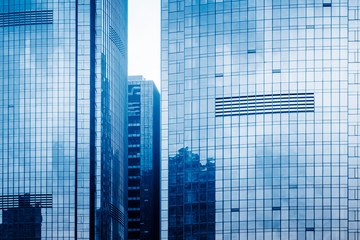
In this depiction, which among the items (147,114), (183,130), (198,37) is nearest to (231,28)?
(198,37)

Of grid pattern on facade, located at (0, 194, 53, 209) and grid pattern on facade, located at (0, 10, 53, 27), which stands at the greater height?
grid pattern on facade, located at (0, 10, 53, 27)

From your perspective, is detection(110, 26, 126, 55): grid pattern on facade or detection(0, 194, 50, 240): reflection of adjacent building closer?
detection(0, 194, 50, 240): reflection of adjacent building

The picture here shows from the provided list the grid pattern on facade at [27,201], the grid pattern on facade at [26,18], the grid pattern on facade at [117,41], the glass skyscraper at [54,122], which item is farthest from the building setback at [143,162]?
the grid pattern on facade at [26,18]

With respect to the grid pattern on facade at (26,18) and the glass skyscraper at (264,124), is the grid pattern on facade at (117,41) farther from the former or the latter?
the glass skyscraper at (264,124)

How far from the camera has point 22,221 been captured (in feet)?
365

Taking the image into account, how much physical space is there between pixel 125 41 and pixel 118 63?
10.6 metres

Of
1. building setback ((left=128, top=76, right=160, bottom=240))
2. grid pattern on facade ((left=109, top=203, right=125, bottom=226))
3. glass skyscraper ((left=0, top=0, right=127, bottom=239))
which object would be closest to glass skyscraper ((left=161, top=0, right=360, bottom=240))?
glass skyscraper ((left=0, top=0, right=127, bottom=239))

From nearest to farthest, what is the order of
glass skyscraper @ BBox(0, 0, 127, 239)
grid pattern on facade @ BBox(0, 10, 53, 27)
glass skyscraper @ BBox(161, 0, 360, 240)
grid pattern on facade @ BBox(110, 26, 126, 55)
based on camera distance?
glass skyscraper @ BBox(161, 0, 360, 240)
glass skyscraper @ BBox(0, 0, 127, 239)
grid pattern on facade @ BBox(0, 10, 53, 27)
grid pattern on facade @ BBox(110, 26, 126, 55)

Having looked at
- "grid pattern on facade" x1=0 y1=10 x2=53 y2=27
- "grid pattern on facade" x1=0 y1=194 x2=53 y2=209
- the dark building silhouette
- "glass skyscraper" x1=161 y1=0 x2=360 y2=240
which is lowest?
the dark building silhouette

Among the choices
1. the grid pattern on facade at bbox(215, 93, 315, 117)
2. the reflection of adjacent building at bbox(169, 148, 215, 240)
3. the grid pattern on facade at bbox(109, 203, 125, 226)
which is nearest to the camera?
the grid pattern on facade at bbox(215, 93, 315, 117)

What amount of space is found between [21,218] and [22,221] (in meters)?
0.60

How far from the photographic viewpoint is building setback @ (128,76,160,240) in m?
159

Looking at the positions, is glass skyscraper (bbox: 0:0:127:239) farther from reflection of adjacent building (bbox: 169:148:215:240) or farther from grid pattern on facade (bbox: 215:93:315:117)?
grid pattern on facade (bbox: 215:93:315:117)

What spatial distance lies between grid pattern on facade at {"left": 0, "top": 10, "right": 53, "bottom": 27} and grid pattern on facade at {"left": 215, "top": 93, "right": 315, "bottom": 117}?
3950 cm
